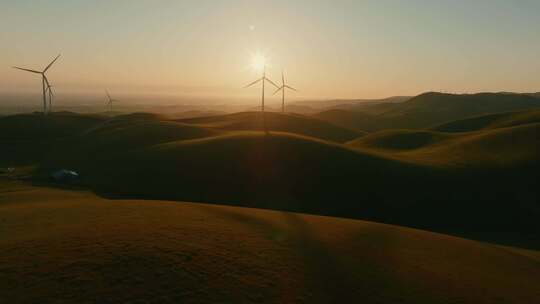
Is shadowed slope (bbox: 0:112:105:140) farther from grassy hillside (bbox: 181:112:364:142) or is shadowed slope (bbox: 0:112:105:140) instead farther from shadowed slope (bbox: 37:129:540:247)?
shadowed slope (bbox: 37:129:540:247)

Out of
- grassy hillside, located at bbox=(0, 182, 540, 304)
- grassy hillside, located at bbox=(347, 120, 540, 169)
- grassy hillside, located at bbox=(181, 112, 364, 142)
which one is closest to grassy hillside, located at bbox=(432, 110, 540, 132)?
grassy hillside, located at bbox=(181, 112, 364, 142)

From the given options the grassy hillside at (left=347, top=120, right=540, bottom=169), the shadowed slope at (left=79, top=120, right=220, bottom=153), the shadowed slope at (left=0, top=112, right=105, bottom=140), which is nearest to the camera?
the grassy hillside at (left=347, top=120, right=540, bottom=169)

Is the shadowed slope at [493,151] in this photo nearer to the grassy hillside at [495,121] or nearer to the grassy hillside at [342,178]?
the grassy hillside at [342,178]

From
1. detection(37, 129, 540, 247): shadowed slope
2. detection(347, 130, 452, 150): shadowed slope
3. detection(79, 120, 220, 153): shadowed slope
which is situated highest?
detection(79, 120, 220, 153): shadowed slope

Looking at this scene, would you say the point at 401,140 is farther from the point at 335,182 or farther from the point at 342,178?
the point at 335,182

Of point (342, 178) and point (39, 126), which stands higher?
point (39, 126)

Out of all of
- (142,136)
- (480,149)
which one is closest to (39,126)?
(142,136)
